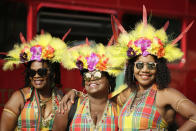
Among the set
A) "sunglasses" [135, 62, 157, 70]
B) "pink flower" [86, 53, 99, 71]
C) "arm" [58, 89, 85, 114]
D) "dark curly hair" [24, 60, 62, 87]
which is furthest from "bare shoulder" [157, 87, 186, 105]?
"dark curly hair" [24, 60, 62, 87]

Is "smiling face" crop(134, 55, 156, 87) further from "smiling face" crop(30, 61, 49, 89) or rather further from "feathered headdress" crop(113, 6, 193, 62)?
"smiling face" crop(30, 61, 49, 89)

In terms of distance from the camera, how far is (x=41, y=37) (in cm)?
418

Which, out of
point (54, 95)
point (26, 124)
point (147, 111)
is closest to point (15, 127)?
point (26, 124)

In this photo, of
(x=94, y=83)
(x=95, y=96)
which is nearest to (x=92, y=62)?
(x=94, y=83)

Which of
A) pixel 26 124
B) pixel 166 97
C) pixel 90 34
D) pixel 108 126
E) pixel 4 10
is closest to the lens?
pixel 166 97

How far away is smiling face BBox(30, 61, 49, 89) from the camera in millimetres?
3928

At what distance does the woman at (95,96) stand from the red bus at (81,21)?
1.18 m

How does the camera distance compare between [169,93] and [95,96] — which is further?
[95,96]

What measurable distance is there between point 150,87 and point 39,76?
150 cm

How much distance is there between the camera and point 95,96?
12.0 feet

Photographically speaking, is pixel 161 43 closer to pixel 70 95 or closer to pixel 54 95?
pixel 70 95

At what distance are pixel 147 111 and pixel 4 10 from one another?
2.86m

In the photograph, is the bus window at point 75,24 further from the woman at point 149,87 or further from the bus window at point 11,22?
the woman at point 149,87

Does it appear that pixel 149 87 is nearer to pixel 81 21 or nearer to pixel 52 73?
pixel 52 73
